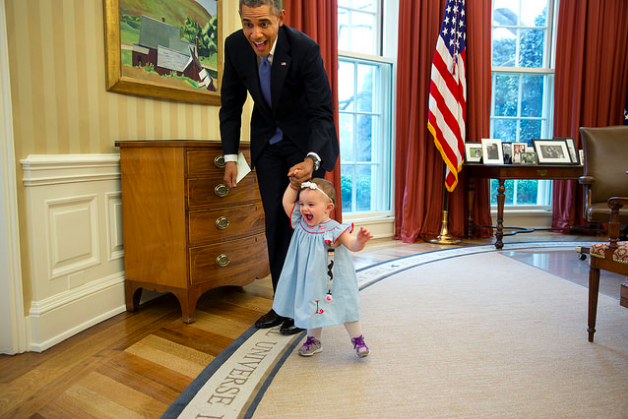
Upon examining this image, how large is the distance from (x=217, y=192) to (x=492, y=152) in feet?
10.4

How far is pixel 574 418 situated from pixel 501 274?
187 cm

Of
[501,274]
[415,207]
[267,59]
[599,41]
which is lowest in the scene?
[501,274]

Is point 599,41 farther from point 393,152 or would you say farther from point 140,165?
point 140,165

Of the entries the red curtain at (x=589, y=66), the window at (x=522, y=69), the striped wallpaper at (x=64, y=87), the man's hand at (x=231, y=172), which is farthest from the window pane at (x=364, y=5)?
the man's hand at (x=231, y=172)

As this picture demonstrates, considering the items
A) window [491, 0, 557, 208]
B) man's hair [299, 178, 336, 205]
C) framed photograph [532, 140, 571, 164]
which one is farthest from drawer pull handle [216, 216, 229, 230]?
window [491, 0, 557, 208]

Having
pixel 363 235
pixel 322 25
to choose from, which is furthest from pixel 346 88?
pixel 363 235

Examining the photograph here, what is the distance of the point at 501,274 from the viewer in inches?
123

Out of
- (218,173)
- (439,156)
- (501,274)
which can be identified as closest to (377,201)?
(439,156)

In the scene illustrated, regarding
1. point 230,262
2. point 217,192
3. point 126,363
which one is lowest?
point 126,363

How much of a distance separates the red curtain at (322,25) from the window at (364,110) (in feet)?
1.58

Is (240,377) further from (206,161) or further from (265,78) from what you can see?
(265,78)

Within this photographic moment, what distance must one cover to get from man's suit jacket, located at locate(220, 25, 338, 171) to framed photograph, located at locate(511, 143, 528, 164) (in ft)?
10.1

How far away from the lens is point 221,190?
7.45ft

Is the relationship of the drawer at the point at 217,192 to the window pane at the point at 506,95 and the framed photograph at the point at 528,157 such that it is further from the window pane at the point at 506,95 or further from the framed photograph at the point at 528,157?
the window pane at the point at 506,95
